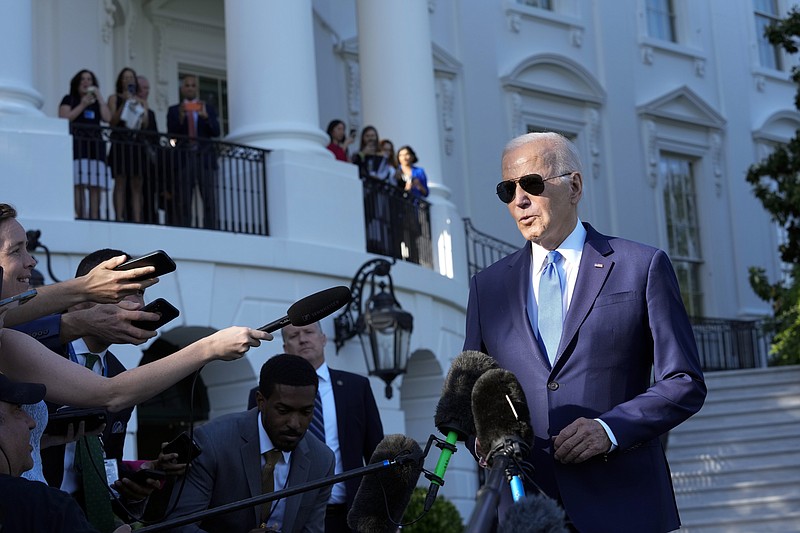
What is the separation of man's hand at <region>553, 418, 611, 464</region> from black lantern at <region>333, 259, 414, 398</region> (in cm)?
883

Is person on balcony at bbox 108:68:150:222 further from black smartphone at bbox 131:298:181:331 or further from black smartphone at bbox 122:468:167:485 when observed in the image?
black smartphone at bbox 131:298:181:331

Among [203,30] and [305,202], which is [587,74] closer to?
[203,30]

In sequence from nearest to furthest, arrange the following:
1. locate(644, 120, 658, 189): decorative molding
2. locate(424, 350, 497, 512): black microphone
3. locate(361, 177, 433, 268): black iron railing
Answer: locate(424, 350, 497, 512): black microphone, locate(361, 177, 433, 268): black iron railing, locate(644, 120, 658, 189): decorative molding

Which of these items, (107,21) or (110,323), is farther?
(107,21)

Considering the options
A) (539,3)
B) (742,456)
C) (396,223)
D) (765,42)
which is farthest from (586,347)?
(765,42)

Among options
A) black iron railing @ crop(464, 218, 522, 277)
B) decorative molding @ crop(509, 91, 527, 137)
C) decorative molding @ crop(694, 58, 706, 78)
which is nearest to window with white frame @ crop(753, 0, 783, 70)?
decorative molding @ crop(694, 58, 706, 78)

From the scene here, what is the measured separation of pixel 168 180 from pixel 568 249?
891 centimetres

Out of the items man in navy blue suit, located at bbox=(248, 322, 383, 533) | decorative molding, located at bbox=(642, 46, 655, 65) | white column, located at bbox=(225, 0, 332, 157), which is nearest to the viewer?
man in navy blue suit, located at bbox=(248, 322, 383, 533)

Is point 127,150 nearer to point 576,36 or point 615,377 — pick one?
point 615,377

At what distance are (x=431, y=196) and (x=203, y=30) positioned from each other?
4.40 meters

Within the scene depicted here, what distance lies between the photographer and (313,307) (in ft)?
13.8

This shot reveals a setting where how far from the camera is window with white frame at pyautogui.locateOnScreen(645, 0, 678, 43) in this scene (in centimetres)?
2572

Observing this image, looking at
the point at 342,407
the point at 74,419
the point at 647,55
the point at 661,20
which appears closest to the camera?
the point at 74,419

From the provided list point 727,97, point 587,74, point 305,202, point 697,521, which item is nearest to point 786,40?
point 587,74
